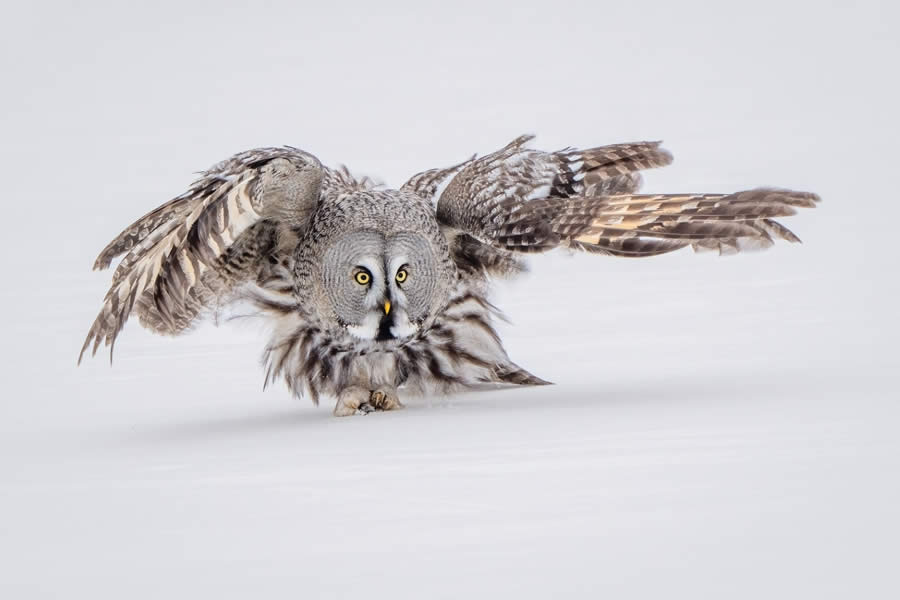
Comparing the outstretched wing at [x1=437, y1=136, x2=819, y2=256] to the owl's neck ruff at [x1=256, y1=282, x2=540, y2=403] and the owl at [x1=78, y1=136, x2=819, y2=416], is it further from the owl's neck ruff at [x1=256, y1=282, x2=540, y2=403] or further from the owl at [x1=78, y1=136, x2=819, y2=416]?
the owl's neck ruff at [x1=256, y1=282, x2=540, y2=403]

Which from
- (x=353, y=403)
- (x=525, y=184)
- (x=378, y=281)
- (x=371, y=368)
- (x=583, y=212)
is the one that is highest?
(x=525, y=184)

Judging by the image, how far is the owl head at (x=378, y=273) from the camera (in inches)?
230

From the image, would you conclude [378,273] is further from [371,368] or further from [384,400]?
[384,400]

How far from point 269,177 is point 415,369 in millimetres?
1078

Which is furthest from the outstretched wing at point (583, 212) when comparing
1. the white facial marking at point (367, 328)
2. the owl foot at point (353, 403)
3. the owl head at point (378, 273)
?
the owl foot at point (353, 403)

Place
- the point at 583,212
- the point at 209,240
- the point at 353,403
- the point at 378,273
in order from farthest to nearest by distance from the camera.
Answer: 1. the point at 353,403
2. the point at 378,273
3. the point at 583,212
4. the point at 209,240

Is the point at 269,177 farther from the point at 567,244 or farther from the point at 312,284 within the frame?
the point at 567,244

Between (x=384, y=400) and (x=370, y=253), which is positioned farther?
(x=384, y=400)

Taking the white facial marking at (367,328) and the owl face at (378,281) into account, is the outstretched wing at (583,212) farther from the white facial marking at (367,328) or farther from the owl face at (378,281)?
the white facial marking at (367,328)

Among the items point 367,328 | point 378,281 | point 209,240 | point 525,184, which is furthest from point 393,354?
point 209,240

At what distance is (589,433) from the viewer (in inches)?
201

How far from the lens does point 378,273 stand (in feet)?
19.1

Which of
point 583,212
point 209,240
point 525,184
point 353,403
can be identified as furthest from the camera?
point 525,184

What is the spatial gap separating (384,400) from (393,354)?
201 mm
